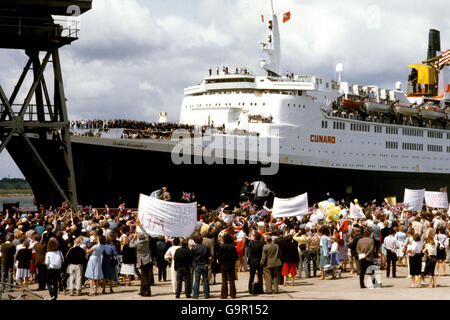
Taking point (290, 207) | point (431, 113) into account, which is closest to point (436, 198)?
point (290, 207)

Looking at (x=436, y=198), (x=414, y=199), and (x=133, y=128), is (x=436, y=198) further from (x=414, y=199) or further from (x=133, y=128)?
(x=133, y=128)

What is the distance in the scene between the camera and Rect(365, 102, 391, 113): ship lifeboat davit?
48.5 m

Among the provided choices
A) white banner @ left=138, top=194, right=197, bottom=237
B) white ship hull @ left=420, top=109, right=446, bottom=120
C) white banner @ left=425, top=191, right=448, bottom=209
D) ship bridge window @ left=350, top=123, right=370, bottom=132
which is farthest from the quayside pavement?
white ship hull @ left=420, top=109, right=446, bottom=120

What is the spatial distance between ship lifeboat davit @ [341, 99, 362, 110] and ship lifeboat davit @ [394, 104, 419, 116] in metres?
5.16

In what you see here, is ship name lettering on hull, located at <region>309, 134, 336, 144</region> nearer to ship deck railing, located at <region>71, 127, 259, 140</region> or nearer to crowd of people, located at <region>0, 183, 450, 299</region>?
ship deck railing, located at <region>71, 127, 259, 140</region>

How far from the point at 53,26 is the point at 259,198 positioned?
14.1 m

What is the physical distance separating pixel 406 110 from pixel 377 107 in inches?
166

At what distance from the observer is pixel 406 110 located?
52.2 meters

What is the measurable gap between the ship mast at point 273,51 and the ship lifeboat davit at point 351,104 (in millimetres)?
5391

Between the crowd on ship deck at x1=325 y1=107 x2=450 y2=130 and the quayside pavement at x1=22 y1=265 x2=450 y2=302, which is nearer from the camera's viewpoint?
the quayside pavement at x1=22 y1=265 x2=450 y2=302

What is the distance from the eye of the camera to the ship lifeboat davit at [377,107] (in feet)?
159

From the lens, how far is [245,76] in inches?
1607

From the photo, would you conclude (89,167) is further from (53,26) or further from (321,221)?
(321,221)
